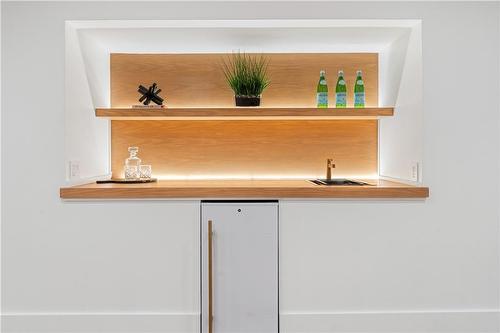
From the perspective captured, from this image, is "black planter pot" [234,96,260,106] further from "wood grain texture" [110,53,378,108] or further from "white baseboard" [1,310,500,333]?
"white baseboard" [1,310,500,333]

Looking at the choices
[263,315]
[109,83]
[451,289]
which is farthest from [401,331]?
[109,83]

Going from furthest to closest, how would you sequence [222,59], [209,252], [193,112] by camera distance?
[222,59], [193,112], [209,252]

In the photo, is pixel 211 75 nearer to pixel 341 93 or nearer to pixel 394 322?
pixel 341 93

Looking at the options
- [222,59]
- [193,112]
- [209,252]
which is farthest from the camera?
[222,59]

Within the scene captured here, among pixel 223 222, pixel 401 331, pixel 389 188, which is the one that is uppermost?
pixel 389 188

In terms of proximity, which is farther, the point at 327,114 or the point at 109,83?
the point at 109,83

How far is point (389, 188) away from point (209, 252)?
42.1 inches

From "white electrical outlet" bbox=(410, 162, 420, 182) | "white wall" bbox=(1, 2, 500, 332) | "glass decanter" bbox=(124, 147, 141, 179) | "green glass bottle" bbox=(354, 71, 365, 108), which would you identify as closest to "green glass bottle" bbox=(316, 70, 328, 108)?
"green glass bottle" bbox=(354, 71, 365, 108)

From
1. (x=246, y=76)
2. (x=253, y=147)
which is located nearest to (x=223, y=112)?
(x=246, y=76)

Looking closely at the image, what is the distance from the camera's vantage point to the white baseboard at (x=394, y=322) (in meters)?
2.10

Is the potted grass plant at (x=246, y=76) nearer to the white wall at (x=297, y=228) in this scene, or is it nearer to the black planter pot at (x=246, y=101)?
the black planter pot at (x=246, y=101)

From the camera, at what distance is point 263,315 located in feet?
6.80

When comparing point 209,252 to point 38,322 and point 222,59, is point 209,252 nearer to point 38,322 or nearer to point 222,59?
point 38,322

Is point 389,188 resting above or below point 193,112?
below
